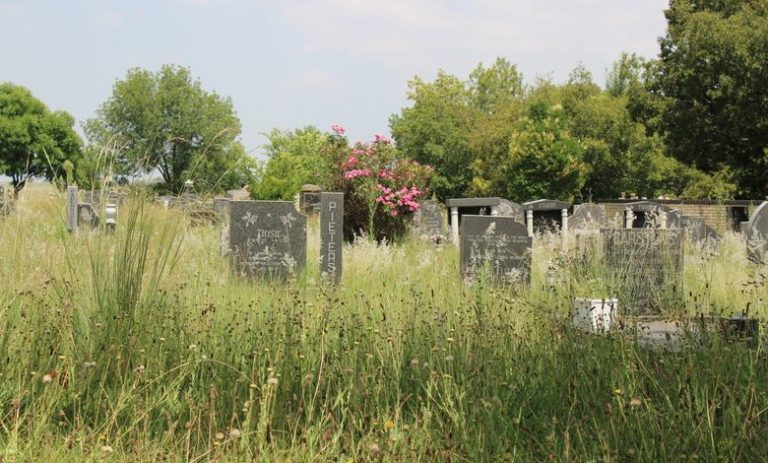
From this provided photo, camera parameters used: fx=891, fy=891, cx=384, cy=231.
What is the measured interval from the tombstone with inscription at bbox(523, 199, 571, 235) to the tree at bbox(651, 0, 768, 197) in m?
9.37

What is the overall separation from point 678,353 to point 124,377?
133 inches

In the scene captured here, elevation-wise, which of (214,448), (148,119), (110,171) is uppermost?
(148,119)

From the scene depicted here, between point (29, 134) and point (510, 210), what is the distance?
157ft

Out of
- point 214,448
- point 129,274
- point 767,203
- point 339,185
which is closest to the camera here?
point 214,448

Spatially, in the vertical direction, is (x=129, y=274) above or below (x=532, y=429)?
above

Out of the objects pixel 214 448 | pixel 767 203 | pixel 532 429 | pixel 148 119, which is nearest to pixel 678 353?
pixel 532 429

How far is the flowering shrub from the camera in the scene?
18531 mm

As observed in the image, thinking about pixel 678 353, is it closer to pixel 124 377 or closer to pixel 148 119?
pixel 124 377

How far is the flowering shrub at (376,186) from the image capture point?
18.5m

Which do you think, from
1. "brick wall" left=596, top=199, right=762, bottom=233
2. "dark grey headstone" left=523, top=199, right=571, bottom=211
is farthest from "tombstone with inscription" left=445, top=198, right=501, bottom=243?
"brick wall" left=596, top=199, right=762, bottom=233

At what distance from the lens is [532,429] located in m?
4.55

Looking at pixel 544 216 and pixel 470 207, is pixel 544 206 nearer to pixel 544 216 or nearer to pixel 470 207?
pixel 544 216

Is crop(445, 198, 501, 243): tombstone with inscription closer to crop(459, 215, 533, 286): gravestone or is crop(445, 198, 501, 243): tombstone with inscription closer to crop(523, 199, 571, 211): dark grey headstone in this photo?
crop(523, 199, 571, 211): dark grey headstone

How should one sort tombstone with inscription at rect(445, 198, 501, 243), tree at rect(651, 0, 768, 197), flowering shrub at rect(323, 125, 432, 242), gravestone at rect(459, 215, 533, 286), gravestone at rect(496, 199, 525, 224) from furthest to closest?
tree at rect(651, 0, 768, 197) < gravestone at rect(496, 199, 525, 224) < tombstone with inscription at rect(445, 198, 501, 243) < flowering shrub at rect(323, 125, 432, 242) < gravestone at rect(459, 215, 533, 286)
